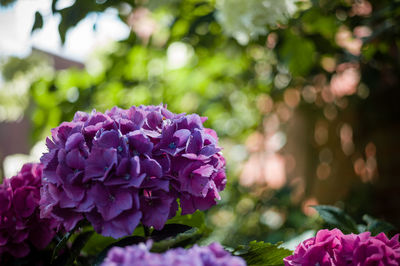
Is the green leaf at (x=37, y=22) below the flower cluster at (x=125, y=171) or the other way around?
the other way around

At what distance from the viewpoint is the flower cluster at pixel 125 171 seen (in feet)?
1.54

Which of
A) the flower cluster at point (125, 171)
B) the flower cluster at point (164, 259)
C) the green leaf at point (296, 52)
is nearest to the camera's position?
the flower cluster at point (164, 259)

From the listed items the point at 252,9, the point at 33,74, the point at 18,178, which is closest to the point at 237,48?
the point at 252,9

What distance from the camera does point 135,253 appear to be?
35 centimetres

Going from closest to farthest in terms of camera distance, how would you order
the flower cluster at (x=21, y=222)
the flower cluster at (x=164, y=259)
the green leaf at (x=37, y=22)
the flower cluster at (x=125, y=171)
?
1. the flower cluster at (x=164, y=259)
2. the flower cluster at (x=125, y=171)
3. the flower cluster at (x=21, y=222)
4. the green leaf at (x=37, y=22)

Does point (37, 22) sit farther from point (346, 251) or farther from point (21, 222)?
point (346, 251)

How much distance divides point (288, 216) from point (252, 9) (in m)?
0.89

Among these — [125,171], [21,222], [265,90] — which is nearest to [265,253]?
[125,171]

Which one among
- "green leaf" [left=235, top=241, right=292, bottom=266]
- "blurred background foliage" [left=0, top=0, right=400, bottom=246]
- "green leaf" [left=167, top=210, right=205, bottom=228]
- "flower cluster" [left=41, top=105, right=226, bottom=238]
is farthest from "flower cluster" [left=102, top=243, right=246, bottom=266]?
"blurred background foliage" [left=0, top=0, right=400, bottom=246]

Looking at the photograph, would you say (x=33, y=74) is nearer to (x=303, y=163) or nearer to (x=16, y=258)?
(x=303, y=163)

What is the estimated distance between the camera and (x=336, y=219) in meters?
0.68

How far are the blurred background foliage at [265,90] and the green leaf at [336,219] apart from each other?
1.16ft

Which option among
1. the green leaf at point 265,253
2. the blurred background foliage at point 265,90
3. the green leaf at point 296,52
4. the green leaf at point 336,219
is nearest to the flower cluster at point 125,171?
the green leaf at point 265,253

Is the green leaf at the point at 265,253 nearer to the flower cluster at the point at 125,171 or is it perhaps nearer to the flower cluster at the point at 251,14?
the flower cluster at the point at 125,171
